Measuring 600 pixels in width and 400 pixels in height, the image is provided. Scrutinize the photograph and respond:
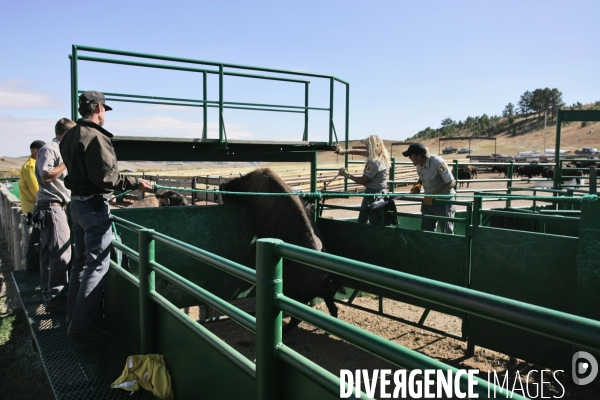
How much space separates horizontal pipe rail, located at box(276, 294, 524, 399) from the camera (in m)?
1.27

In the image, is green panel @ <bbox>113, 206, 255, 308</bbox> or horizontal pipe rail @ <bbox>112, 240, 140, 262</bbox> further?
green panel @ <bbox>113, 206, 255, 308</bbox>

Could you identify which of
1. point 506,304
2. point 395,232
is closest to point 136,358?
point 506,304

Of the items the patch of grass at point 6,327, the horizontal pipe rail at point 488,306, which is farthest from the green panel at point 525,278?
the patch of grass at point 6,327

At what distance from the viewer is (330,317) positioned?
1.72 m

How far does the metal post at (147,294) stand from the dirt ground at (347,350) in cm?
152

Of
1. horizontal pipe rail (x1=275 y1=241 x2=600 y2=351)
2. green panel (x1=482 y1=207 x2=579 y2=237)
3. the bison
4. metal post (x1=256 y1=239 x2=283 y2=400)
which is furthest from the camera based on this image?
green panel (x1=482 y1=207 x2=579 y2=237)

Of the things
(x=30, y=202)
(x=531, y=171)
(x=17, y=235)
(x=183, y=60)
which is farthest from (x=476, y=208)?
(x=531, y=171)

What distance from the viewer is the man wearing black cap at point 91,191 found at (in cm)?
354

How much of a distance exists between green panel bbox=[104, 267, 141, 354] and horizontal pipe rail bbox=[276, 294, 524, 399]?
198cm

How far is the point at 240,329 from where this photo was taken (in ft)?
20.0

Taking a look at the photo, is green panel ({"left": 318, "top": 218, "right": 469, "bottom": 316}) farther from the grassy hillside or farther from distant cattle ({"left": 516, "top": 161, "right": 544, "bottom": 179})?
the grassy hillside

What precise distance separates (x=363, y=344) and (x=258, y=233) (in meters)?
4.63

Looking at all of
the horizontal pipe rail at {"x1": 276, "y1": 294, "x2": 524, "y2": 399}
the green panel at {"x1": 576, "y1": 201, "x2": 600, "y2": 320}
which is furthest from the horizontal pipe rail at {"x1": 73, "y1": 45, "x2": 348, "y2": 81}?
the horizontal pipe rail at {"x1": 276, "y1": 294, "x2": 524, "y2": 399}

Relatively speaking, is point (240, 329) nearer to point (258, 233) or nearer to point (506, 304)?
point (258, 233)
